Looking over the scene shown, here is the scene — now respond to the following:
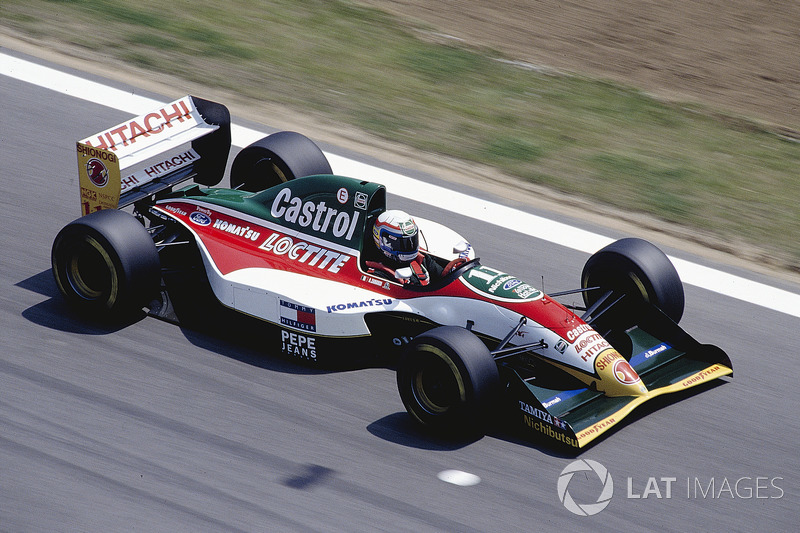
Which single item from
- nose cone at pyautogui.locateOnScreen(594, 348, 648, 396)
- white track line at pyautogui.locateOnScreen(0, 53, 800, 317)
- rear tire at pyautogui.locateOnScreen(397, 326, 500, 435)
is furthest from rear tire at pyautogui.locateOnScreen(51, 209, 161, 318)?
white track line at pyautogui.locateOnScreen(0, 53, 800, 317)

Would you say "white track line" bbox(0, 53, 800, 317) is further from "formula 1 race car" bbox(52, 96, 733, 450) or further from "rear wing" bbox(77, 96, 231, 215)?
"rear wing" bbox(77, 96, 231, 215)

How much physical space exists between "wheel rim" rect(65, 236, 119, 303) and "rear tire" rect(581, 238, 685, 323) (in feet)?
11.5

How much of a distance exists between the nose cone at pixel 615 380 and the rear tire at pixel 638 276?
98 centimetres

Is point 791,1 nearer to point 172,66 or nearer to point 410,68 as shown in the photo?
point 410,68

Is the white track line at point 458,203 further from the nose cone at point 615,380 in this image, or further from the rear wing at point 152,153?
the nose cone at point 615,380

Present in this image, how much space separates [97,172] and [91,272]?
819 mm

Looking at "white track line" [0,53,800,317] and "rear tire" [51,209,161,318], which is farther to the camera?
"white track line" [0,53,800,317]

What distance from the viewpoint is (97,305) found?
23.1 feet

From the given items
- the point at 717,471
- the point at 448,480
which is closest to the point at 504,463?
the point at 448,480

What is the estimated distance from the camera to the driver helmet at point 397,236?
6730mm

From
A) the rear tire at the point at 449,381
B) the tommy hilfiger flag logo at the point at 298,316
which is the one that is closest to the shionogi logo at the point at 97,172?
the tommy hilfiger flag logo at the point at 298,316

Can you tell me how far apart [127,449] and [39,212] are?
3559 mm

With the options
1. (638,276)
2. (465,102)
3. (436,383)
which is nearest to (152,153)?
(436,383)

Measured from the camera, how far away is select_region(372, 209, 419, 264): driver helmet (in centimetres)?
673
